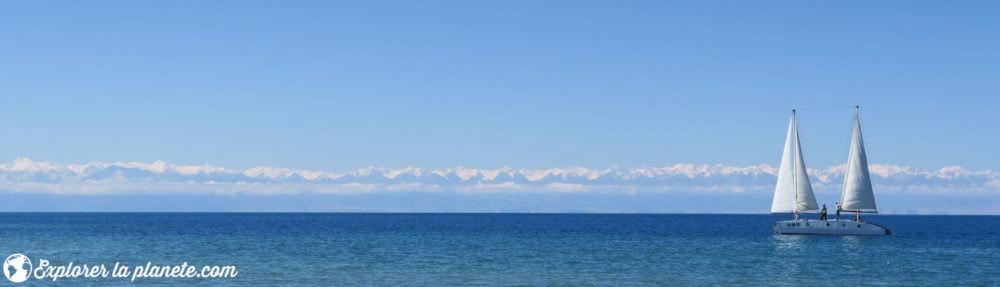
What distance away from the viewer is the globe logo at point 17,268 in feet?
154

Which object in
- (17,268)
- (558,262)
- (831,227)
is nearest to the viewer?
(17,268)

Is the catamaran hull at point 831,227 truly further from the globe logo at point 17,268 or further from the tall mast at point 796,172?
the globe logo at point 17,268

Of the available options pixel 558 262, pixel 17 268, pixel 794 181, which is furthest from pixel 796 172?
pixel 17 268

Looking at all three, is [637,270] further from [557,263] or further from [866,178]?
[866,178]

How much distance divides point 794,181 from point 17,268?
3029 inches

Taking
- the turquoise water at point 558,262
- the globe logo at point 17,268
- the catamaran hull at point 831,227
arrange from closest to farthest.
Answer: the globe logo at point 17,268, the turquoise water at point 558,262, the catamaran hull at point 831,227

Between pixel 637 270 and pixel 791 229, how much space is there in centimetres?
5103

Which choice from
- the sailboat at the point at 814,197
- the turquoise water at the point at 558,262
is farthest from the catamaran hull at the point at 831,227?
the turquoise water at the point at 558,262

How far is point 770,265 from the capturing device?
60000mm

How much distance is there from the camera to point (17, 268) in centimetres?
5350

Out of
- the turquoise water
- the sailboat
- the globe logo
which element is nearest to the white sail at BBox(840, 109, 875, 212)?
the sailboat

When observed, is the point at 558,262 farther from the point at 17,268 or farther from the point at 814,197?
the point at 814,197

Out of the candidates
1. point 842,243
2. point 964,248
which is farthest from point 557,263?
point 964,248

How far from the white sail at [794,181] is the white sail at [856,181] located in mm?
4005
